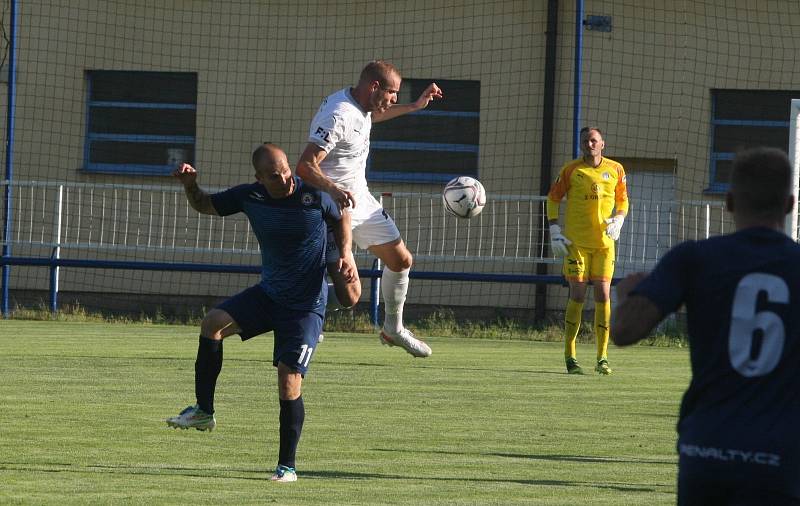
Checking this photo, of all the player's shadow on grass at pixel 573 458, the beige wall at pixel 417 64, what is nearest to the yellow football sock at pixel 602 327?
the player's shadow on grass at pixel 573 458

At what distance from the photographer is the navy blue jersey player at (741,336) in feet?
12.6

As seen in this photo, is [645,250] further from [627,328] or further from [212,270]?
[627,328]

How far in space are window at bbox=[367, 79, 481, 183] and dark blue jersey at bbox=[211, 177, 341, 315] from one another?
1399cm

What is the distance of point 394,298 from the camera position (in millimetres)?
12047

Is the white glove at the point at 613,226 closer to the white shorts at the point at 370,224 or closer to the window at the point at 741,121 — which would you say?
the white shorts at the point at 370,224

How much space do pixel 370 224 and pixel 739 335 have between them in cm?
749

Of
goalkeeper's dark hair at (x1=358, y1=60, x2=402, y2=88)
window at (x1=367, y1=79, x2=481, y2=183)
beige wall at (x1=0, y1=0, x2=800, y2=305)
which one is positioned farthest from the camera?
window at (x1=367, y1=79, x2=481, y2=183)

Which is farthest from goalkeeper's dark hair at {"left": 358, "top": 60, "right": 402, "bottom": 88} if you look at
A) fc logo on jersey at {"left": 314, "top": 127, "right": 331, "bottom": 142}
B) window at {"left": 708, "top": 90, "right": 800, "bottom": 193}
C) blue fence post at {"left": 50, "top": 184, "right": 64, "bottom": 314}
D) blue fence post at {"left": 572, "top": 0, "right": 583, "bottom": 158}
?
window at {"left": 708, "top": 90, "right": 800, "bottom": 193}

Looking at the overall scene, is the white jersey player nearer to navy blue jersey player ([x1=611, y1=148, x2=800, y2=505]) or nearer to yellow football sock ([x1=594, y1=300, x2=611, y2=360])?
yellow football sock ([x1=594, y1=300, x2=611, y2=360])

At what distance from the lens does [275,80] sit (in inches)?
866

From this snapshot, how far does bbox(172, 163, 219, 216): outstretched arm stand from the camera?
26.1ft

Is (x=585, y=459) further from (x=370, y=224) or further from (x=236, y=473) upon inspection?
(x=370, y=224)

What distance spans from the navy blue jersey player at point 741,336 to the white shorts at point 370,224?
725cm

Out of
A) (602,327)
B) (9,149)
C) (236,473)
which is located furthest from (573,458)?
(9,149)
